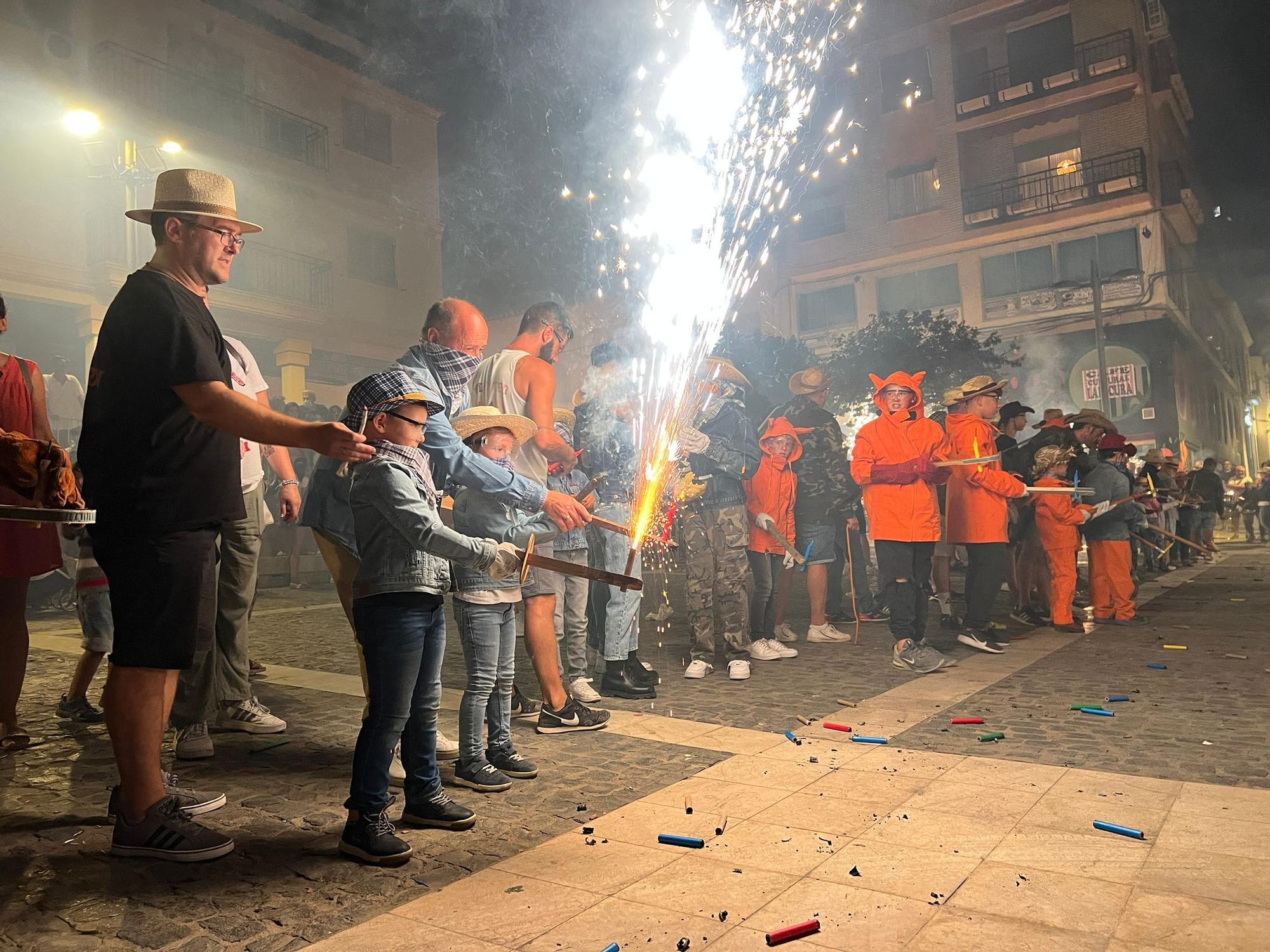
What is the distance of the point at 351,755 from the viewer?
168 inches

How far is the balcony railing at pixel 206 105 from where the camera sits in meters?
16.8

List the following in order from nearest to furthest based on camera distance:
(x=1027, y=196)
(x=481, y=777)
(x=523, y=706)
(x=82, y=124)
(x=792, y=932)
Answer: (x=792, y=932)
(x=481, y=777)
(x=523, y=706)
(x=82, y=124)
(x=1027, y=196)

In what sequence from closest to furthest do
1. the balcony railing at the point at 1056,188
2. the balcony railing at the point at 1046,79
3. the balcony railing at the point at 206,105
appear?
the balcony railing at the point at 206,105 → the balcony railing at the point at 1046,79 → the balcony railing at the point at 1056,188

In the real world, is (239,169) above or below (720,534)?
above

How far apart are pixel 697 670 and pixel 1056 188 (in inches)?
1149

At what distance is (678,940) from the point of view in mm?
2262

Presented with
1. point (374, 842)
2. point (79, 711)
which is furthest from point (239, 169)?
point (374, 842)

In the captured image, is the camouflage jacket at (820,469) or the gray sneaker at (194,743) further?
the camouflage jacket at (820,469)

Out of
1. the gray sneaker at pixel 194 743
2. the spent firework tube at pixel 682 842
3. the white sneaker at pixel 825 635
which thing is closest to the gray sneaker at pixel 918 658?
the white sneaker at pixel 825 635

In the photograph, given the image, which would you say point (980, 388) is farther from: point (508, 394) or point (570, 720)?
point (570, 720)

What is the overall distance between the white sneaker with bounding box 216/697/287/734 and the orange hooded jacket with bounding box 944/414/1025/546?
5.33m

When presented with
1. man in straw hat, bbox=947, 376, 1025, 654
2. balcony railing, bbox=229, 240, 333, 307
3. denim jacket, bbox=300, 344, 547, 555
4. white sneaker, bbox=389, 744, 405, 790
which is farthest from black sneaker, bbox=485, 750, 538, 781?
balcony railing, bbox=229, 240, 333, 307

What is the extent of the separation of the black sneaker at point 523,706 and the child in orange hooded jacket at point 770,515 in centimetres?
245

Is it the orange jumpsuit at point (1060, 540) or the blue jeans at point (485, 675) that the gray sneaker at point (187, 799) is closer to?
the blue jeans at point (485, 675)
